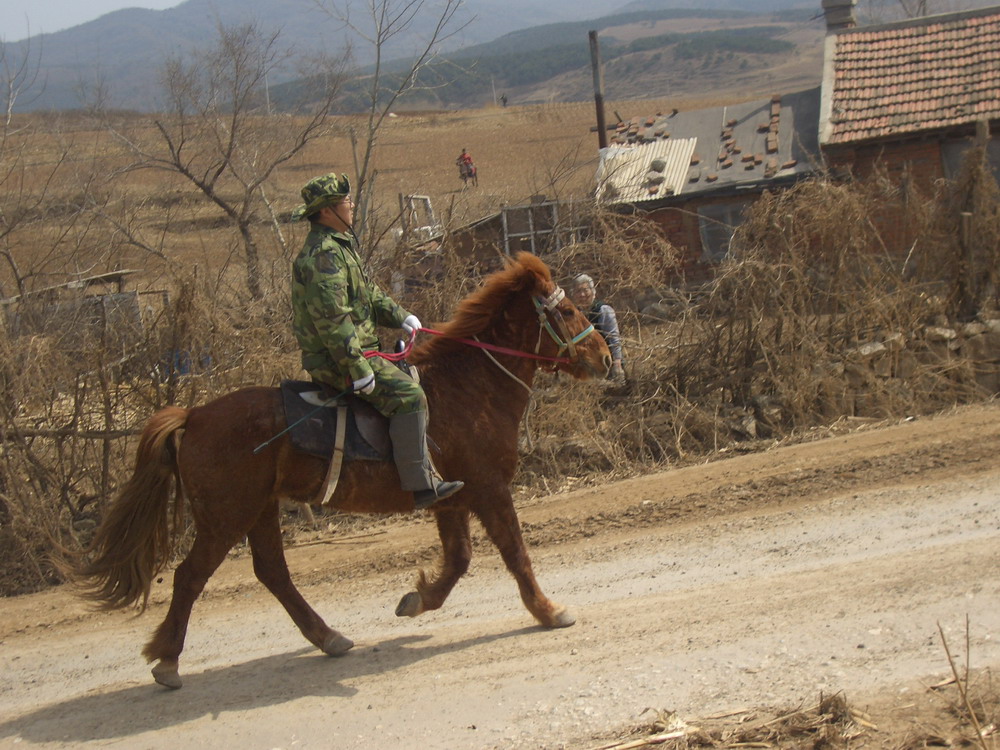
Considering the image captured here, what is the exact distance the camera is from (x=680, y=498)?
8867 mm

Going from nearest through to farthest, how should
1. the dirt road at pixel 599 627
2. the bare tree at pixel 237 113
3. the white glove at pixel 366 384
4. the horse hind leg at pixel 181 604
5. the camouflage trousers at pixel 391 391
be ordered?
1. the dirt road at pixel 599 627
2. the white glove at pixel 366 384
3. the camouflage trousers at pixel 391 391
4. the horse hind leg at pixel 181 604
5. the bare tree at pixel 237 113

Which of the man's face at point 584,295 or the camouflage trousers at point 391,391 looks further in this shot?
the man's face at point 584,295

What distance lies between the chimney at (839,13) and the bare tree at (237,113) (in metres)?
14.4

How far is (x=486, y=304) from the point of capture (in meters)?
6.70

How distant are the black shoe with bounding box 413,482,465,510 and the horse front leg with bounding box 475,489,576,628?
33 centimetres

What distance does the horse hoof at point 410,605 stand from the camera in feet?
21.5

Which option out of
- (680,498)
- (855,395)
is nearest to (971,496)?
(680,498)

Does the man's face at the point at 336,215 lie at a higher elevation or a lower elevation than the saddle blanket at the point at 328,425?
higher

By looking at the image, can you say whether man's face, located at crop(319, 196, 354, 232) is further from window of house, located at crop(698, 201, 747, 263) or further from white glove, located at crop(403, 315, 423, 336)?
window of house, located at crop(698, 201, 747, 263)

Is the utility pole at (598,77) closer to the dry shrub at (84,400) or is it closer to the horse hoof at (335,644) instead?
the dry shrub at (84,400)

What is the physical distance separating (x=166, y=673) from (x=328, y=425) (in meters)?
1.82

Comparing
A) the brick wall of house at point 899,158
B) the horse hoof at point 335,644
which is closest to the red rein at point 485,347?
the horse hoof at point 335,644

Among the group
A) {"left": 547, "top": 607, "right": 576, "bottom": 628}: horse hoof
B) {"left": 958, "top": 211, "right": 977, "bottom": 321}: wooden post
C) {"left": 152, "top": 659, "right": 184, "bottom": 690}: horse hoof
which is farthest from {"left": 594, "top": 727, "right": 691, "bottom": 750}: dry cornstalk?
{"left": 958, "top": 211, "right": 977, "bottom": 321}: wooden post

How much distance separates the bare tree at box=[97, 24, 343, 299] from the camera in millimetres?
20984
